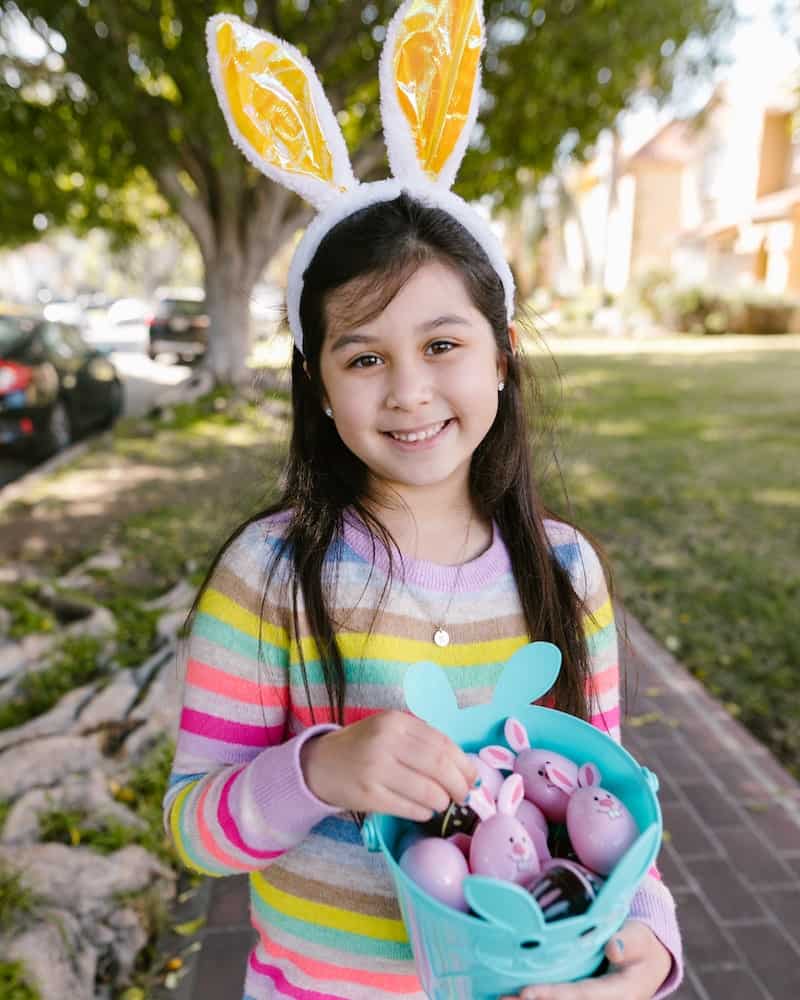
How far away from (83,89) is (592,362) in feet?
33.9

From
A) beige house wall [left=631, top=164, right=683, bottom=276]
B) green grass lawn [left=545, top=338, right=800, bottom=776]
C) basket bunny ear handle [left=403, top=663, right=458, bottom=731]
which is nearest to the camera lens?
basket bunny ear handle [left=403, top=663, right=458, bottom=731]

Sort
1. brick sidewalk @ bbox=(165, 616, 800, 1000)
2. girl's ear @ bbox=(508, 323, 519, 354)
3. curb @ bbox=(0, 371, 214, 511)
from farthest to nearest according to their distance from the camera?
1. curb @ bbox=(0, 371, 214, 511)
2. brick sidewalk @ bbox=(165, 616, 800, 1000)
3. girl's ear @ bbox=(508, 323, 519, 354)

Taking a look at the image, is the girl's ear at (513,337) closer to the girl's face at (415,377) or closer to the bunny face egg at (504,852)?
the girl's face at (415,377)

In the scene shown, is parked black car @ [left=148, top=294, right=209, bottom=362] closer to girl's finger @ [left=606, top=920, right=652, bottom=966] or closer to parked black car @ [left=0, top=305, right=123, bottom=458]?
parked black car @ [left=0, top=305, right=123, bottom=458]

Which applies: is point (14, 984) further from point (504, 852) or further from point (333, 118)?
point (333, 118)

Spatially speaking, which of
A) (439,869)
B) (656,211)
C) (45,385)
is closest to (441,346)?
(439,869)

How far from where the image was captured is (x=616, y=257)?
33500 millimetres

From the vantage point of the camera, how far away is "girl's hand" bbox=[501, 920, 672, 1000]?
86cm

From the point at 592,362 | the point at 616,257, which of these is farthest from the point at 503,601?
the point at 616,257

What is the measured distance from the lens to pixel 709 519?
6.31 meters

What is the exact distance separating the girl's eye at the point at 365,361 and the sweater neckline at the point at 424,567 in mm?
259

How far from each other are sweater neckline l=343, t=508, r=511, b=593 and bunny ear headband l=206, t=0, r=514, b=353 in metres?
0.37

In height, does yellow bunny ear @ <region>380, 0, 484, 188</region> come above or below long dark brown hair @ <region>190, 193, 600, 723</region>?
above

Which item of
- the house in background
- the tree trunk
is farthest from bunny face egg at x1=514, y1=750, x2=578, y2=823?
the house in background
